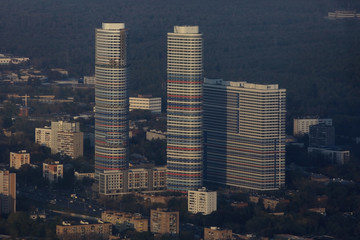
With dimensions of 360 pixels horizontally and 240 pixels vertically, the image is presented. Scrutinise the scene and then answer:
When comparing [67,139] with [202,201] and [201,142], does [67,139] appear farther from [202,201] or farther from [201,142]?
[202,201]

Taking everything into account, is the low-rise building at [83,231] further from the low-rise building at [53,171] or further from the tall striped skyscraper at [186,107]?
the low-rise building at [53,171]

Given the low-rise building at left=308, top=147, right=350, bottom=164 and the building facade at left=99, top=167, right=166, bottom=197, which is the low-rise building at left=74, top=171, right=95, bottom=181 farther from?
the low-rise building at left=308, top=147, right=350, bottom=164

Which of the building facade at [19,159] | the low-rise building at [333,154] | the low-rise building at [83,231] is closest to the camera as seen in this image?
the low-rise building at [83,231]

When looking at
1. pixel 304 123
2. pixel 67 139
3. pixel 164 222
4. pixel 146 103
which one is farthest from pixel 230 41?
pixel 164 222

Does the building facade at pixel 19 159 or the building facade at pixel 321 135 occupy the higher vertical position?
the building facade at pixel 321 135

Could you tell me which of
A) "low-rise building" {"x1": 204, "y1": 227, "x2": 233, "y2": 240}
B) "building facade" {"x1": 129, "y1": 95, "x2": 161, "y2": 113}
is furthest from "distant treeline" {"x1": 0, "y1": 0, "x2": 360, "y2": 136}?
"low-rise building" {"x1": 204, "y1": 227, "x2": 233, "y2": 240}

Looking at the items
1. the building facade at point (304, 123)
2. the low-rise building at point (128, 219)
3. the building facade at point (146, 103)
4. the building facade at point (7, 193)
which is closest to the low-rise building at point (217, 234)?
the low-rise building at point (128, 219)
